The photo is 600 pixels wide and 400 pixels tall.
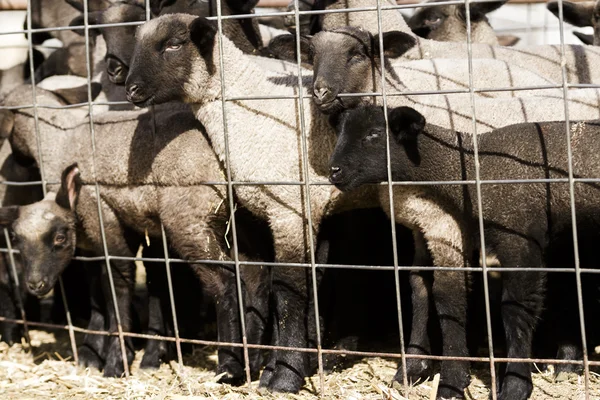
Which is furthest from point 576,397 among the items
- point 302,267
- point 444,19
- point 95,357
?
point 444,19

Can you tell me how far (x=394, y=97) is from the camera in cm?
627

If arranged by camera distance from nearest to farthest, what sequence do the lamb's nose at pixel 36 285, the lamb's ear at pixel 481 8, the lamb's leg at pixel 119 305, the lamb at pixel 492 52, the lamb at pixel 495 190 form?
the lamb at pixel 495 190 → the lamb's nose at pixel 36 285 → the lamb's leg at pixel 119 305 → the lamb at pixel 492 52 → the lamb's ear at pixel 481 8

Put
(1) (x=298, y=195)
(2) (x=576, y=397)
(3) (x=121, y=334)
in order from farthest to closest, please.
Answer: (3) (x=121, y=334), (1) (x=298, y=195), (2) (x=576, y=397)

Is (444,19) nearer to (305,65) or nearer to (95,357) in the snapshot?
(305,65)

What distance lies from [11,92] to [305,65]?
2.75 meters

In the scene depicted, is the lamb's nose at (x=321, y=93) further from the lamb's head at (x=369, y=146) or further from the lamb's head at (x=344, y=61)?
the lamb's head at (x=369, y=146)

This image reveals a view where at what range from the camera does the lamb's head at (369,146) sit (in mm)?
5586

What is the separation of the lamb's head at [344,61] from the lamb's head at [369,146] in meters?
0.21

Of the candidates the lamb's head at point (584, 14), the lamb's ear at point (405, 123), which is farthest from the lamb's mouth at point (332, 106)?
the lamb's head at point (584, 14)

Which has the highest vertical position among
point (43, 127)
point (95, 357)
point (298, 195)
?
point (43, 127)

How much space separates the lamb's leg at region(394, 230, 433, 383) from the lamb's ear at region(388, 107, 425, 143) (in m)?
0.73

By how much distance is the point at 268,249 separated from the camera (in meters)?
7.07

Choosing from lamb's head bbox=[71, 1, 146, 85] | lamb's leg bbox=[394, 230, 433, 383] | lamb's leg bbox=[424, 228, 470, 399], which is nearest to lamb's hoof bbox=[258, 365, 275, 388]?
lamb's leg bbox=[394, 230, 433, 383]

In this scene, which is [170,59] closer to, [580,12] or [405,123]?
[405,123]
